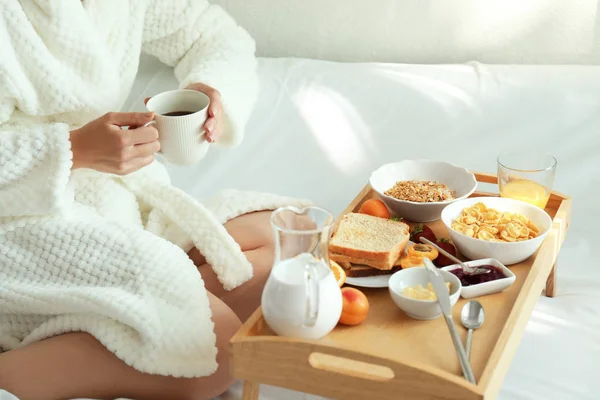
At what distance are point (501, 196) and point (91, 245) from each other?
73cm

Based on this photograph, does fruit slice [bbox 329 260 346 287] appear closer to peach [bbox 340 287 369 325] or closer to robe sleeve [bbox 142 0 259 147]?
peach [bbox 340 287 369 325]

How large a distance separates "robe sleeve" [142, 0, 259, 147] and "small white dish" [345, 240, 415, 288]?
1.42ft

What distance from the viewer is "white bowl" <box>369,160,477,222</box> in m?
1.40

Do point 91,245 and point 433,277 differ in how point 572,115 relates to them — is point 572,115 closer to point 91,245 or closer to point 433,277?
point 433,277

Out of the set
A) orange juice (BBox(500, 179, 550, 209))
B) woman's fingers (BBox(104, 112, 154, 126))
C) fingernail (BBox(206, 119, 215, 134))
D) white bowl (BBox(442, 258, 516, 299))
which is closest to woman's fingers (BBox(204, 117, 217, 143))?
fingernail (BBox(206, 119, 215, 134))

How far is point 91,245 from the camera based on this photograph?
4.06 feet

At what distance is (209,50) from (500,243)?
0.77m

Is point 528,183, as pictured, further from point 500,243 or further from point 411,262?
point 411,262

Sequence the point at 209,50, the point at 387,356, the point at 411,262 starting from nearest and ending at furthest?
1. the point at 387,356
2. the point at 411,262
3. the point at 209,50

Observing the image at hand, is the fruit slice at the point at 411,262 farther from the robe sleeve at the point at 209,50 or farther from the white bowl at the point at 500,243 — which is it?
the robe sleeve at the point at 209,50

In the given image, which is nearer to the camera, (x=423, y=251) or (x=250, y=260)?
(x=423, y=251)

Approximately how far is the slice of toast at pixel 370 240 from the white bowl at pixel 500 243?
86 millimetres

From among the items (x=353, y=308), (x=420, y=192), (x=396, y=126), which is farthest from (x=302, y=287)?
(x=396, y=126)

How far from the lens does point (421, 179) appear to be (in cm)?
151
